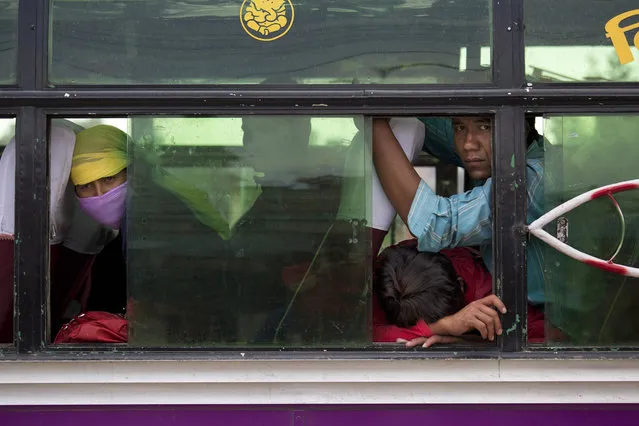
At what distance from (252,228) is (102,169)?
0.53m

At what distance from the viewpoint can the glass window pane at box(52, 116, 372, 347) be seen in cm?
242

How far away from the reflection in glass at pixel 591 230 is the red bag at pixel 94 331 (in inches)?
49.5

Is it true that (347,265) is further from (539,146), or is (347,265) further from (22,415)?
→ (22,415)

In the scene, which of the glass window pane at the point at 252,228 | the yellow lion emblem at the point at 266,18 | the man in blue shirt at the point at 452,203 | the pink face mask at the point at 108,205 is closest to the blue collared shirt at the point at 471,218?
the man in blue shirt at the point at 452,203

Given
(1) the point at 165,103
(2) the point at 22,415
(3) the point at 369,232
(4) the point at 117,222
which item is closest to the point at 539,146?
(3) the point at 369,232

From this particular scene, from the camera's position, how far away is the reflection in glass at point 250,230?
2422 mm

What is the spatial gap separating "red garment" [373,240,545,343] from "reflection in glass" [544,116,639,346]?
108 mm

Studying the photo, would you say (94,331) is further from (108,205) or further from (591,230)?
(591,230)

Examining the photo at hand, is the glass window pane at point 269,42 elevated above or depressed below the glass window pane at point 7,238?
above

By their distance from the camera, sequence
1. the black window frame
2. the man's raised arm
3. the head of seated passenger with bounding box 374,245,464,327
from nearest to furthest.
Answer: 1. the black window frame
2. the man's raised arm
3. the head of seated passenger with bounding box 374,245,464,327

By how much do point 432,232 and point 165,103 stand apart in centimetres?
86

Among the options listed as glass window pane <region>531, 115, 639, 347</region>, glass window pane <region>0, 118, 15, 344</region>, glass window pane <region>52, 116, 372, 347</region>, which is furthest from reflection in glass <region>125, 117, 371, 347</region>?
glass window pane <region>531, 115, 639, 347</region>

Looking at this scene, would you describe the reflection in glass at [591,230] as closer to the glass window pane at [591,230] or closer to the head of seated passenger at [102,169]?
the glass window pane at [591,230]

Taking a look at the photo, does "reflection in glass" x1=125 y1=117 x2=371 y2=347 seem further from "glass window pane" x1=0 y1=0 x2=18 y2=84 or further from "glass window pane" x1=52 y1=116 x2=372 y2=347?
"glass window pane" x1=0 y1=0 x2=18 y2=84
